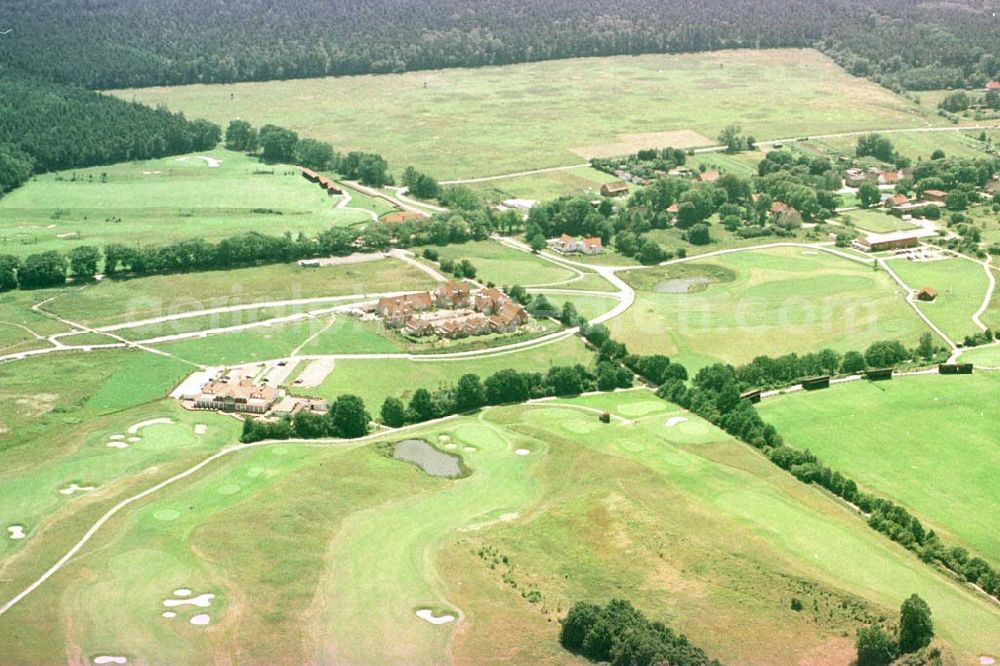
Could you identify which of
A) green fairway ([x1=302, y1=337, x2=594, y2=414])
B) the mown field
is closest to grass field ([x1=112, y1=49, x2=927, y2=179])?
green fairway ([x1=302, y1=337, x2=594, y2=414])

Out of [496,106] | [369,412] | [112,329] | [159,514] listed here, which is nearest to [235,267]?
[112,329]

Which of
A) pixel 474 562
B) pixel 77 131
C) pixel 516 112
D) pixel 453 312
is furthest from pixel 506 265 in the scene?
pixel 516 112

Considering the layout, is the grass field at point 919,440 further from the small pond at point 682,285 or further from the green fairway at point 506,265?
the green fairway at point 506,265

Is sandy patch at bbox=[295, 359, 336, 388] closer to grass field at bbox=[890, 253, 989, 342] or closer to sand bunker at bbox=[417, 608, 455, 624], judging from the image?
sand bunker at bbox=[417, 608, 455, 624]

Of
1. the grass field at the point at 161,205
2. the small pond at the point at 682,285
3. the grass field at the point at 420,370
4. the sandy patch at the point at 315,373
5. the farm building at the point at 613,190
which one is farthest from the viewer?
the farm building at the point at 613,190

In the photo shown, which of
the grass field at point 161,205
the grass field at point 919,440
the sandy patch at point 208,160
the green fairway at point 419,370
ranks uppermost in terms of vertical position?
the sandy patch at point 208,160

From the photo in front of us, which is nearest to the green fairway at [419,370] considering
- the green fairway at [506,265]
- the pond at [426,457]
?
the pond at [426,457]
